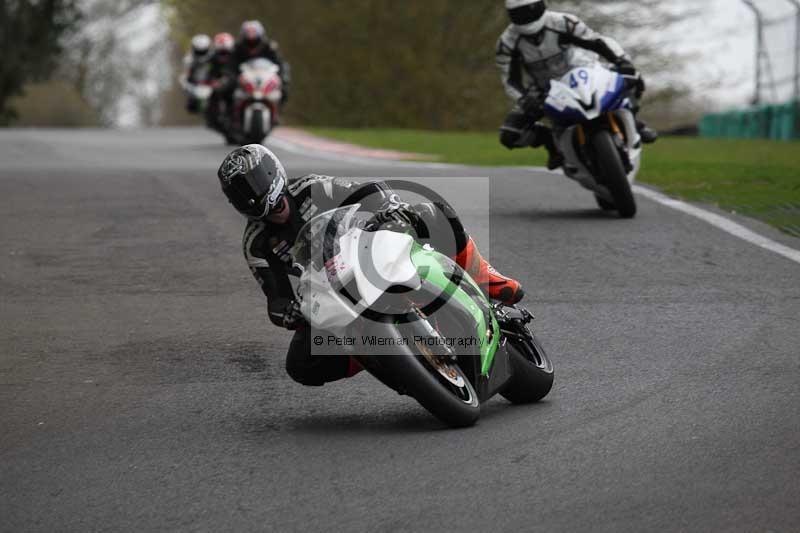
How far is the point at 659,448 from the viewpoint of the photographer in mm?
5809

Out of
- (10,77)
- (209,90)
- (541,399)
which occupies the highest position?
(541,399)

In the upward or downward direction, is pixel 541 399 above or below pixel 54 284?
above

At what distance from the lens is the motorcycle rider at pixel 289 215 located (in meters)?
6.38

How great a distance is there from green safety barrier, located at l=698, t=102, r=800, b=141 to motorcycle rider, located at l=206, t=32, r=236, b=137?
9.60 metres

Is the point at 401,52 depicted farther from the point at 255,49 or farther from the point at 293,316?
the point at 293,316

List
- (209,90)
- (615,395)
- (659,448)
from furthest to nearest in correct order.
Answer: (209,90) < (615,395) < (659,448)

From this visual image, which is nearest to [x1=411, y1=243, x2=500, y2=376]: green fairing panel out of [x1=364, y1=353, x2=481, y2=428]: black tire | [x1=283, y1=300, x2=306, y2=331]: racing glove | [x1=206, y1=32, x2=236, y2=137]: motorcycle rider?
[x1=364, y1=353, x2=481, y2=428]: black tire

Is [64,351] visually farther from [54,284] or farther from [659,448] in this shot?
[659,448]

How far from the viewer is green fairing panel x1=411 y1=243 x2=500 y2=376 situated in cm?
620

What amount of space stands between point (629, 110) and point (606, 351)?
5095 mm

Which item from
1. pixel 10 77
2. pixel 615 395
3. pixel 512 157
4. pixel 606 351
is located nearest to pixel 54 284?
pixel 606 351

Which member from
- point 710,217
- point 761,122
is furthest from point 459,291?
point 761,122

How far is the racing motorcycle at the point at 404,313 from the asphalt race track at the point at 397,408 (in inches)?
8.3

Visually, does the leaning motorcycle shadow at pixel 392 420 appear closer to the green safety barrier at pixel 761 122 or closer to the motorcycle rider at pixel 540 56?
the motorcycle rider at pixel 540 56
